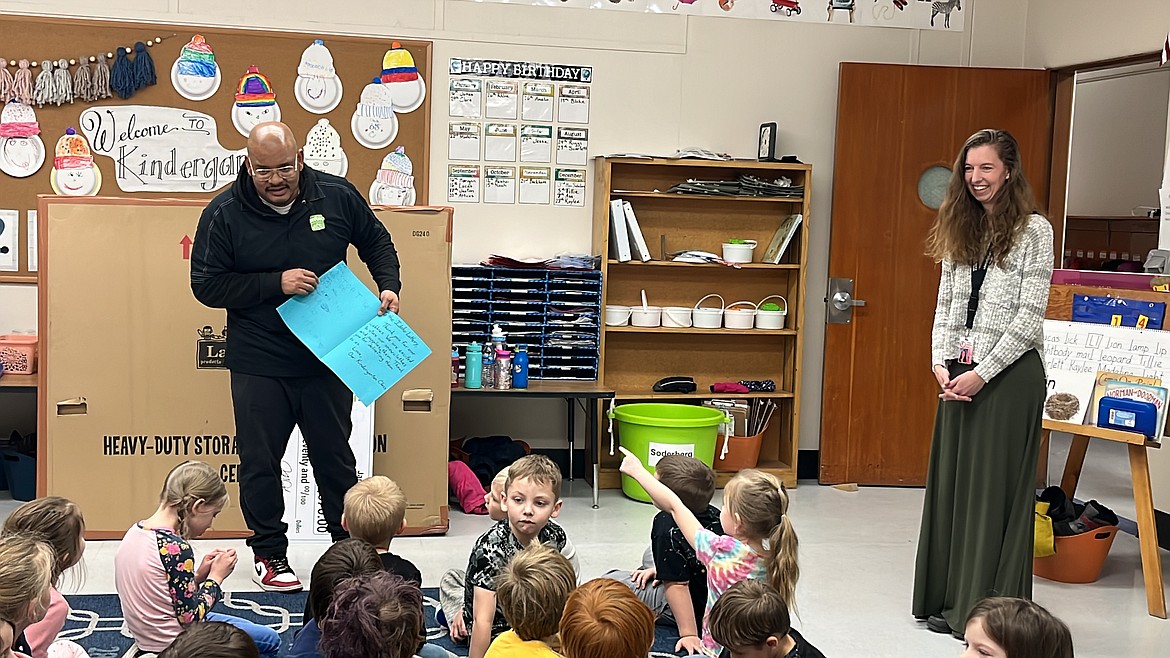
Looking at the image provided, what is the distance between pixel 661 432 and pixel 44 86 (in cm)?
317

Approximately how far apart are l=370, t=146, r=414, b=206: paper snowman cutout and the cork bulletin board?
0.02 metres

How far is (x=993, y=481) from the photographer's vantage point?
3652mm

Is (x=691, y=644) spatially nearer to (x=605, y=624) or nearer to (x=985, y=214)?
(x=605, y=624)

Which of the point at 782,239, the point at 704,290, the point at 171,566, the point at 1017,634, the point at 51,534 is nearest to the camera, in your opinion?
the point at 1017,634

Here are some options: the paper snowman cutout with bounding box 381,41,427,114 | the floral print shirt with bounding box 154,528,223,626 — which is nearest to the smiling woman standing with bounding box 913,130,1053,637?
the floral print shirt with bounding box 154,528,223,626

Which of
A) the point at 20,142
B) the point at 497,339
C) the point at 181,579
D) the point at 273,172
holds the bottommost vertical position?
the point at 181,579

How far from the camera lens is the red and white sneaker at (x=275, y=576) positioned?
157 inches

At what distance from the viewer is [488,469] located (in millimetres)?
5438

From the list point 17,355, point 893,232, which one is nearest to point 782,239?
point 893,232

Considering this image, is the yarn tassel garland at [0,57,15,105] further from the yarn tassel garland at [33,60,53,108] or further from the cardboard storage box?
the cardboard storage box

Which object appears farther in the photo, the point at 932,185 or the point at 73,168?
the point at 932,185

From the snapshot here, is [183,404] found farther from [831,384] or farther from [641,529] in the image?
[831,384]

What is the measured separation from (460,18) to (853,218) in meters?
2.17

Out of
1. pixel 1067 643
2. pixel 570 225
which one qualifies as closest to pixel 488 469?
pixel 570 225
